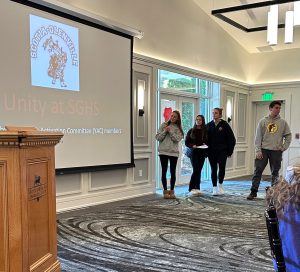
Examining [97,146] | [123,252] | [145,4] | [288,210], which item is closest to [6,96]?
[97,146]

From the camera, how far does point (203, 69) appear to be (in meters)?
7.56

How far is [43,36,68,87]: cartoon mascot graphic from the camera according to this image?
4391 mm

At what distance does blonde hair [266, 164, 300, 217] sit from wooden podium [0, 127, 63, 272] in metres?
1.08

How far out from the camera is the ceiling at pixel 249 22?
6.92 metres

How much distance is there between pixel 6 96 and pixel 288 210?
3.48 m

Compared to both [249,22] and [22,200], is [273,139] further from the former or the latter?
[22,200]

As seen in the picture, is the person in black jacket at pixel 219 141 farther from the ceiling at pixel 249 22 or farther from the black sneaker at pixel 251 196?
the ceiling at pixel 249 22

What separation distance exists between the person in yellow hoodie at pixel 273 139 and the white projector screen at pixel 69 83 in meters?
2.03

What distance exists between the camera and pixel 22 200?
1602 mm

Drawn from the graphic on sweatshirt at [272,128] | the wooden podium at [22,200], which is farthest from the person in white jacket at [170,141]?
the wooden podium at [22,200]

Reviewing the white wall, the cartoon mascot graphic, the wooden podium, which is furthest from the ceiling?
the wooden podium

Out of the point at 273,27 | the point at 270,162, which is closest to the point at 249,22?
the point at 273,27

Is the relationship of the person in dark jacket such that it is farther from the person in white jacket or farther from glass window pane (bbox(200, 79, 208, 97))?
glass window pane (bbox(200, 79, 208, 97))

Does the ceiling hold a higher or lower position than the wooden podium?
higher
